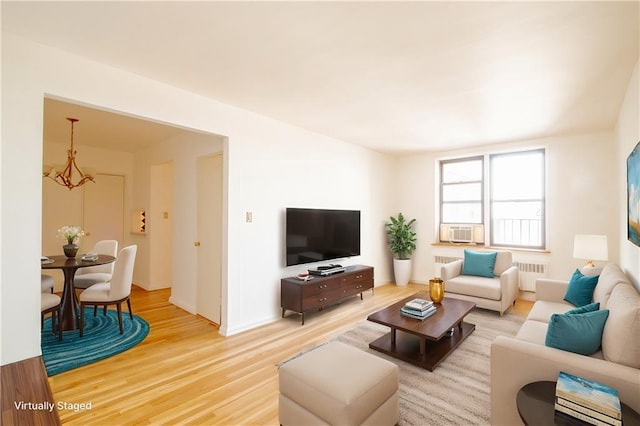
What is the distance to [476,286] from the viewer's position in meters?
4.19

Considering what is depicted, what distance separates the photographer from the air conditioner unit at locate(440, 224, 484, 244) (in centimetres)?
552

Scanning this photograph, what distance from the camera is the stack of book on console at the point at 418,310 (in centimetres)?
298

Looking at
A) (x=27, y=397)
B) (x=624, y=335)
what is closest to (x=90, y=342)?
(x=27, y=397)

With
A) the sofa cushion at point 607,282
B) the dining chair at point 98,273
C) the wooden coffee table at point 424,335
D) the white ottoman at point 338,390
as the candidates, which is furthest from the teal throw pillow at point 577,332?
the dining chair at point 98,273

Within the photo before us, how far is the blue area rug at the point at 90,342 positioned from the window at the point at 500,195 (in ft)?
18.0

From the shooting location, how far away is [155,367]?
2703 mm

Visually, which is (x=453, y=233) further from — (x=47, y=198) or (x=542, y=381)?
(x=47, y=198)

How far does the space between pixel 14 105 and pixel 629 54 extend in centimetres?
461

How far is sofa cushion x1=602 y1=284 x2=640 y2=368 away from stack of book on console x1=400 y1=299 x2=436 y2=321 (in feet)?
4.56

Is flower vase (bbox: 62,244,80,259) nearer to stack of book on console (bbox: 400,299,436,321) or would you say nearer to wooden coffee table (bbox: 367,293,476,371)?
wooden coffee table (bbox: 367,293,476,371)

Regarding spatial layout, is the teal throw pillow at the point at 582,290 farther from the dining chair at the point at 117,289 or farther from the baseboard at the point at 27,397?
the dining chair at the point at 117,289

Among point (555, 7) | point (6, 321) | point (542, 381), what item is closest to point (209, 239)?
point (6, 321)

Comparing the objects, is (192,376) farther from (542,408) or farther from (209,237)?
(542,408)

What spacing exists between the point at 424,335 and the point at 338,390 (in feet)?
4.11
